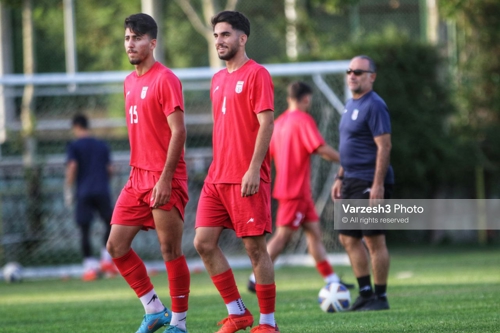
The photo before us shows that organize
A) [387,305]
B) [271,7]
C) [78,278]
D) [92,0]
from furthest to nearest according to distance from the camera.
→ [92,0]
[271,7]
[78,278]
[387,305]

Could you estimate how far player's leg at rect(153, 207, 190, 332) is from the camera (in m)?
Result: 6.36

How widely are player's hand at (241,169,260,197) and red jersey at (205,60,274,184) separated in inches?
6.8

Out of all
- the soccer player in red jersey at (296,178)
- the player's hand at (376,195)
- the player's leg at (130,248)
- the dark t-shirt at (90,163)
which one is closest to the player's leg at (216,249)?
the player's leg at (130,248)

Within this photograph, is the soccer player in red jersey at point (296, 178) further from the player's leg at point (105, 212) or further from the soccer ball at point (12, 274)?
the soccer ball at point (12, 274)

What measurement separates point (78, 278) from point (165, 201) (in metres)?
8.08

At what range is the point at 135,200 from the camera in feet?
21.2

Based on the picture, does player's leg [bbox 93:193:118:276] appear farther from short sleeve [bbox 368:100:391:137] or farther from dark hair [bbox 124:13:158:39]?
dark hair [bbox 124:13:158:39]

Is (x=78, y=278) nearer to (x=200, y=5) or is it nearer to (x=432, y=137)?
(x=432, y=137)

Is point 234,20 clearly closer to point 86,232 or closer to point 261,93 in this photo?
point 261,93

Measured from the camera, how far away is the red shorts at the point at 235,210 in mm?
6160

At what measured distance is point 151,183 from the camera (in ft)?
21.1

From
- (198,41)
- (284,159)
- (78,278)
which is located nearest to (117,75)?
(78,278)

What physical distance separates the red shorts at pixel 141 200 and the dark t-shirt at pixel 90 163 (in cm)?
717

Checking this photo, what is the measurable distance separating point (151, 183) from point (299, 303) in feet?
9.87
